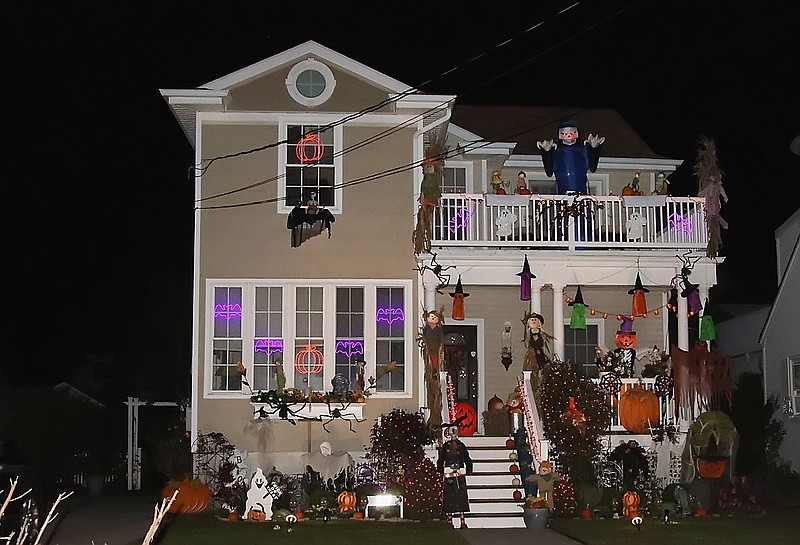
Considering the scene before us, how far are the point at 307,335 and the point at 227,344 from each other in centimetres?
133

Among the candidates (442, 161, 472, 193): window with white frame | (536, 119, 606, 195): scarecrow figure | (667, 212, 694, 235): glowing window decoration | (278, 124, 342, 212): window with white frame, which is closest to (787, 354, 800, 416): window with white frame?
(667, 212, 694, 235): glowing window decoration

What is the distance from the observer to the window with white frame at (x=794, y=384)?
20547 millimetres

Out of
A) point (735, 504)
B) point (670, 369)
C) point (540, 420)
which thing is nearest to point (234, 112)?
point (540, 420)

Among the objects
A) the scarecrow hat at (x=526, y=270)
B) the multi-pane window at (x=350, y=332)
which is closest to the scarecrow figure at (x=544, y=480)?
the scarecrow hat at (x=526, y=270)

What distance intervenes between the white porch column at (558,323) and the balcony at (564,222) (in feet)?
2.44

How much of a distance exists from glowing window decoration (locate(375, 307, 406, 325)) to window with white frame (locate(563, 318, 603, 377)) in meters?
4.21

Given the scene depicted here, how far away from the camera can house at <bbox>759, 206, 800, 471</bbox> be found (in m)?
20.6

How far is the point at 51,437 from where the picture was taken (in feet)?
73.9

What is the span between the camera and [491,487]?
637 inches

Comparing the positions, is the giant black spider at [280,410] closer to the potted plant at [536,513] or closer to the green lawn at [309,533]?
the green lawn at [309,533]

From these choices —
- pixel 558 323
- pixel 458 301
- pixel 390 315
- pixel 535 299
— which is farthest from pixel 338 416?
pixel 558 323

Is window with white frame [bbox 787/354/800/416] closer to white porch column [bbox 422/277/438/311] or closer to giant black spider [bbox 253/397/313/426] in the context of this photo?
white porch column [bbox 422/277/438/311]

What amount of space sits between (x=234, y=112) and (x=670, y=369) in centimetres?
845

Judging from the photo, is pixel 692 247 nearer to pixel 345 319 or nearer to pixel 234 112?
pixel 345 319
